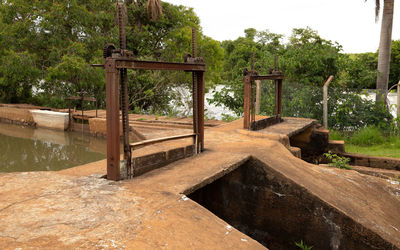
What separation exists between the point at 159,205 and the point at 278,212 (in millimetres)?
1828

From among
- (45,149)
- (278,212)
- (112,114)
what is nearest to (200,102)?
(112,114)

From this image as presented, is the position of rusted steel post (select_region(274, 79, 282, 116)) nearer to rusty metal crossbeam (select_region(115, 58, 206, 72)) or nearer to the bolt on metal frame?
the bolt on metal frame

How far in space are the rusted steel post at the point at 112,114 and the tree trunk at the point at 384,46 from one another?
1005cm

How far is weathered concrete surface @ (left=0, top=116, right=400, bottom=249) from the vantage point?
2.34 m

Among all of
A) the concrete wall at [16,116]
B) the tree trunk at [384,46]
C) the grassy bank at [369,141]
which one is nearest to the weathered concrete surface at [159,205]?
the grassy bank at [369,141]

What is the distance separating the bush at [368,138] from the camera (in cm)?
888

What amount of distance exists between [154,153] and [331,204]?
2108 millimetres

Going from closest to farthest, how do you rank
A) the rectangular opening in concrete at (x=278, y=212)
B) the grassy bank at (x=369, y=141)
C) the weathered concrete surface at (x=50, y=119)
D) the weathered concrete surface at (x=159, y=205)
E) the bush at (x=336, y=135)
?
the weathered concrete surface at (x=159, y=205) → the rectangular opening in concrete at (x=278, y=212) → the grassy bank at (x=369, y=141) → the bush at (x=336, y=135) → the weathered concrete surface at (x=50, y=119)

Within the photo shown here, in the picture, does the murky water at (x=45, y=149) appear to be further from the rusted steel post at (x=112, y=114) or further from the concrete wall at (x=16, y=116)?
the rusted steel post at (x=112, y=114)

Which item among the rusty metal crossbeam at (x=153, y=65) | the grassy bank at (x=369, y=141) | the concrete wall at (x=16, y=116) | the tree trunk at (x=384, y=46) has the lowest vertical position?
the grassy bank at (x=369, y=141)

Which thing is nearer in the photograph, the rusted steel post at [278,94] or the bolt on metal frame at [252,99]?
the bolt on metal frame at [252,99]

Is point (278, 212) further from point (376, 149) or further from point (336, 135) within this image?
point (336, 135)

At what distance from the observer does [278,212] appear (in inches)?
160

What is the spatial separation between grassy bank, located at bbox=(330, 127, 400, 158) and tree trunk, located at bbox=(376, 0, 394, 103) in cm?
240
